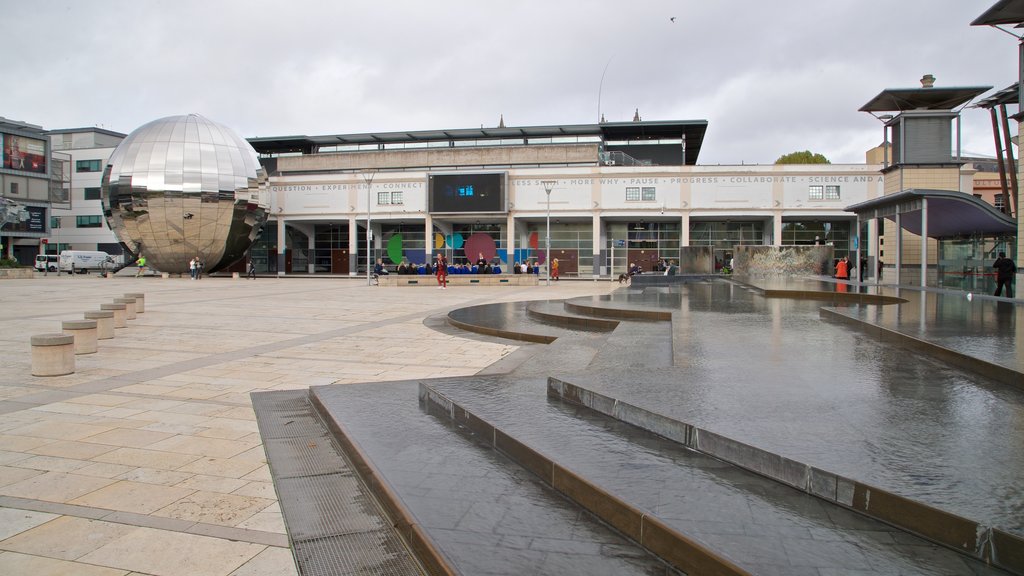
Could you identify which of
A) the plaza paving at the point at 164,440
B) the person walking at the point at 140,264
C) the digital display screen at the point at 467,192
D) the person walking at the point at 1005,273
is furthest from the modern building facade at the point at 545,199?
the plaza paving at the point at 164,440

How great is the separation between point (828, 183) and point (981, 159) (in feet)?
116

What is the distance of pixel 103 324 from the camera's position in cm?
1173

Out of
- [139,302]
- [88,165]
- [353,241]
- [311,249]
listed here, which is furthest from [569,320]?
[88,165]

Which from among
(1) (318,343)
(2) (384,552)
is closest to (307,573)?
(2) (384,552)

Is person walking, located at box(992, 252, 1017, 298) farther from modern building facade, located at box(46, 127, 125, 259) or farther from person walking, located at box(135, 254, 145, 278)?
modern building facade, located at box(46, 127, 125, 259)

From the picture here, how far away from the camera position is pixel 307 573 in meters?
3.06

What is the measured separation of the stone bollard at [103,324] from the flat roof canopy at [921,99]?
26.4m

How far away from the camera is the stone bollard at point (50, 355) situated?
26.7 feet

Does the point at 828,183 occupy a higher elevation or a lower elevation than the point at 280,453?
higher

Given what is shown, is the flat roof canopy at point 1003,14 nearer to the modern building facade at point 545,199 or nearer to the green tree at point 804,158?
the modern building facade at point 545,199

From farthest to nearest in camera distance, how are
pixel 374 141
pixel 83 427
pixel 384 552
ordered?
pixel 374 141 → pixel 83 427 → pixel 384 552

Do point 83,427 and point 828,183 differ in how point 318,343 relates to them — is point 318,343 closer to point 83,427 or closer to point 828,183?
point 83,427

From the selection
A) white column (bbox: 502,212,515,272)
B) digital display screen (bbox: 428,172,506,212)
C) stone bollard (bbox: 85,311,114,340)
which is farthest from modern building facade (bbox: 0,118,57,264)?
stone bollard (bbox: 85,311,114,340)

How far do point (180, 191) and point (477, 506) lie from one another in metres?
43.3
